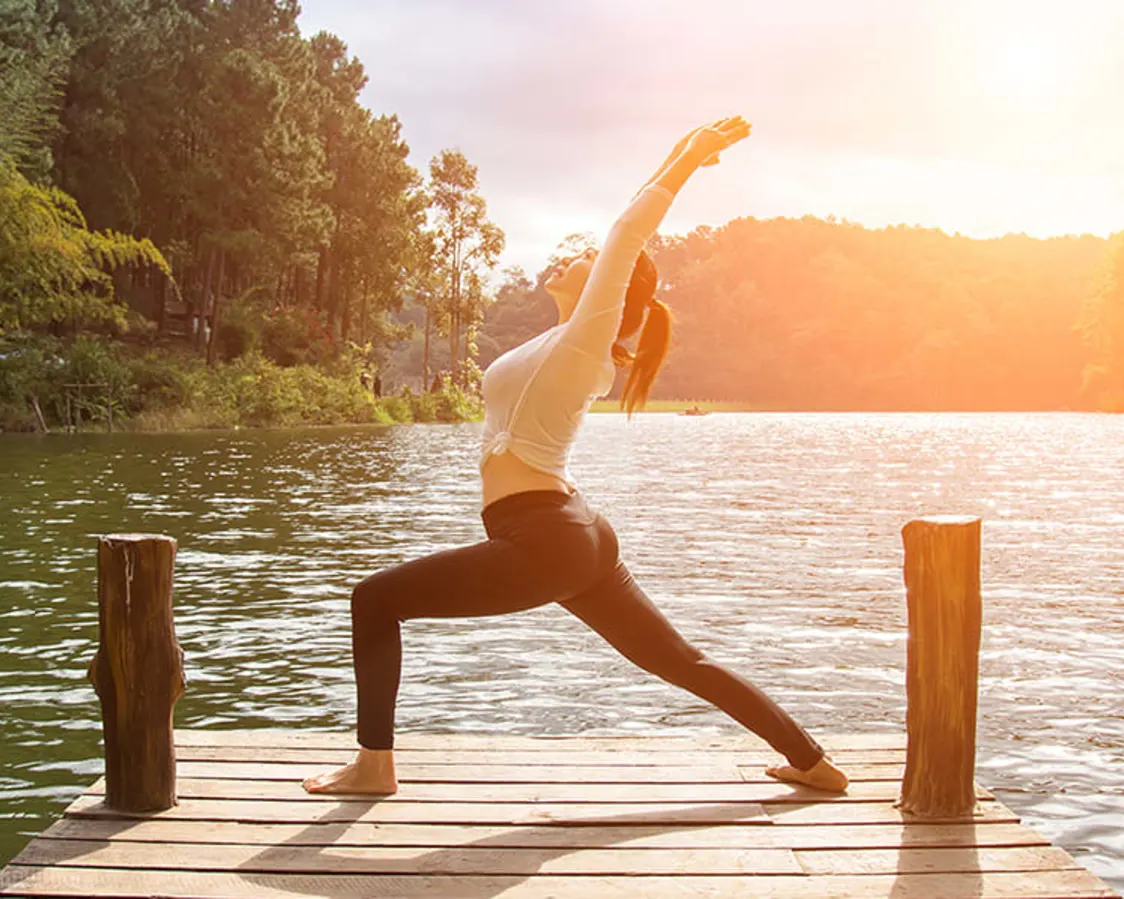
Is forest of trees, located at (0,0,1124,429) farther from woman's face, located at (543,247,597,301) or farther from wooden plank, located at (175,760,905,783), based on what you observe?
woman's face, located at (543,247,597,301)

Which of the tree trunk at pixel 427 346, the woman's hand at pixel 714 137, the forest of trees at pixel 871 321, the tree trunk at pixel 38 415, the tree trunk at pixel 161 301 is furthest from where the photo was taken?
the forest of trees at pixel 871 321

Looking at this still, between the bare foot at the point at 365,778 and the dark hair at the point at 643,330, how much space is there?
59.3 inches

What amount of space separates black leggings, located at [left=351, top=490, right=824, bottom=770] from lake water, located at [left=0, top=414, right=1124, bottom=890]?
2.10 m

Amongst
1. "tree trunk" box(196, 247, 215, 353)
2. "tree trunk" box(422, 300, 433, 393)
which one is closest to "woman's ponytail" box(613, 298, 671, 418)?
"tree trunk" box(196, 247, 215, 353)

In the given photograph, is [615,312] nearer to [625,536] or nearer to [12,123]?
[625,536]

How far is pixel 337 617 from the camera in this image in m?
10.4

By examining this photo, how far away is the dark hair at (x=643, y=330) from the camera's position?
404 centimetres

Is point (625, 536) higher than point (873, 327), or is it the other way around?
point (873, 327)

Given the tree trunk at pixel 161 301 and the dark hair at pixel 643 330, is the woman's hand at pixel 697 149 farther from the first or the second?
the tree trunk at pixel 161 301

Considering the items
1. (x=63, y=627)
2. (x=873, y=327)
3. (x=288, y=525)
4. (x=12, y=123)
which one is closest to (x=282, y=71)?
(x=12, y=123)

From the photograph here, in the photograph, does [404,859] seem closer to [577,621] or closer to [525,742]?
[525,742]

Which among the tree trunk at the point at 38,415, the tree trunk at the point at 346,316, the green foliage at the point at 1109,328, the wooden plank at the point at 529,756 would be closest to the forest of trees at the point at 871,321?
the green foliage at the point at 1109,328

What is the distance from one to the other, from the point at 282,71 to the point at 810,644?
47576 mm

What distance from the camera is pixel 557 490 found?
388 cm
